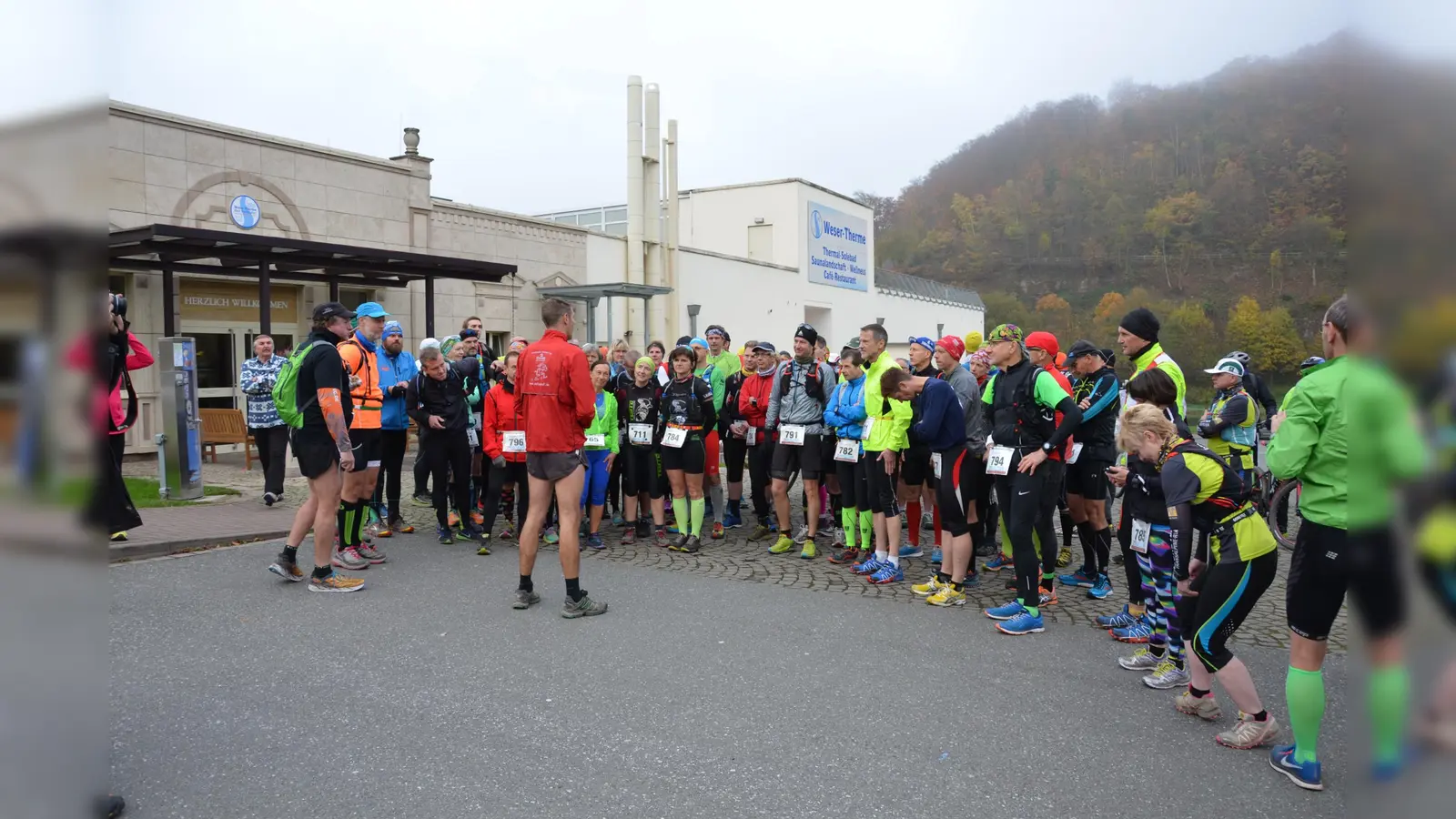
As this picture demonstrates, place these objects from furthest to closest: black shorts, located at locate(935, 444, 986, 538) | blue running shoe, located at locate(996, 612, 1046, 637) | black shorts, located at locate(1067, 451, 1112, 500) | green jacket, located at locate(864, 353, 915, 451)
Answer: green jacket, located at locate(864, 353, 915, 451)
black shorts, located at locate(1067, 451, 1112, 500)
black shorts, located at locate(935, 444, 986, 538)
blue running shoe, located at locate(996, 612, 1046, 637)

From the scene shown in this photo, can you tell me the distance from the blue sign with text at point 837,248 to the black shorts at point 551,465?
30.8 metres

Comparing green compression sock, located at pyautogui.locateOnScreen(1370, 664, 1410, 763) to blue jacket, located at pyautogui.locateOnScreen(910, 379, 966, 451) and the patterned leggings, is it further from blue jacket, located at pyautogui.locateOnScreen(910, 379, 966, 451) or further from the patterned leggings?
blue jacket, located at pyautogui.locateOnScreen(910, 379, 966, 451)

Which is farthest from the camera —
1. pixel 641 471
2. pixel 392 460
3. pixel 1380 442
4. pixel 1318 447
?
pixel 641 471

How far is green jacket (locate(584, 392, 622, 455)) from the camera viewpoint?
801 centimetres

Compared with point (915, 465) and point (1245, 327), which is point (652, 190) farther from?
point (915, 465)

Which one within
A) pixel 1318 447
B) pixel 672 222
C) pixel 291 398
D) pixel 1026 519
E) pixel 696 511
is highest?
pixel 672 222

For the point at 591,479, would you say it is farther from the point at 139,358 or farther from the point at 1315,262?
the point at 1315,262

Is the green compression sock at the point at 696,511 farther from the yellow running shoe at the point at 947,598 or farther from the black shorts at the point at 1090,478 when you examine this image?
the black shorts at the point at 1090,478

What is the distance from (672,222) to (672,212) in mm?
304

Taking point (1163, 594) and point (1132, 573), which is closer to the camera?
point (1163, 594)

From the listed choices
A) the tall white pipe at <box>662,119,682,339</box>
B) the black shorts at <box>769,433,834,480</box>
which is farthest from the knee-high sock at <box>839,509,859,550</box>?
the tall white pipe at <box>662,119,682,339</box>

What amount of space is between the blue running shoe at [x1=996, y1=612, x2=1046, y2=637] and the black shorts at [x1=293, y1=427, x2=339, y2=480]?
4787 mm

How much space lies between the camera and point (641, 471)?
27.8ft

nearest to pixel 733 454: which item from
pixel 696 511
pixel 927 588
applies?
pixel 696 511
